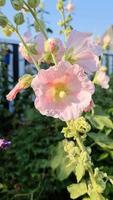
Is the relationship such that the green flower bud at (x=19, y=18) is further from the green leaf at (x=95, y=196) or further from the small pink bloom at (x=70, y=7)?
the small pink bloom at (x=70, y=7)

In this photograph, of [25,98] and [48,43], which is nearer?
[48,43]

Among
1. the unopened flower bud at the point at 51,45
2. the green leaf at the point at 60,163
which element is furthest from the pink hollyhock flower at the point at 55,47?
the green leaf at the point at 60,163

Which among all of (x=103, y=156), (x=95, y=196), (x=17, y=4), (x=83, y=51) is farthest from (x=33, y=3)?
(x=103, y=156)

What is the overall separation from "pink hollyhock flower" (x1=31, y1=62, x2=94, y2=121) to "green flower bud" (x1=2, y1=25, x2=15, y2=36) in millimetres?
220

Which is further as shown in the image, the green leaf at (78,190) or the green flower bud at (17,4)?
the green leaf at (78,190)

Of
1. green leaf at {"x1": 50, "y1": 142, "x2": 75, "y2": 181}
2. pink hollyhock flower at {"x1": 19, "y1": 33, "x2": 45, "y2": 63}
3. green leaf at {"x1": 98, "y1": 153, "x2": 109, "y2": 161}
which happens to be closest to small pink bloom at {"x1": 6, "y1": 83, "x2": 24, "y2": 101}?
pink hollyhock flower at {"x1": 19, "y1": 33, "x2": 45, "y2": 63}

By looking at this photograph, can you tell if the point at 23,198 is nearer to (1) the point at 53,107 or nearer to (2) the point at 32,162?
(2) the point at 32,162

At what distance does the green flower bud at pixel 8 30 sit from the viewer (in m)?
1.47

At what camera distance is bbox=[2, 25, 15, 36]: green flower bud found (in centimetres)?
147

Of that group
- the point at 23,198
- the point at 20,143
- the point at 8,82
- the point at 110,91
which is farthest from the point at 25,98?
the point at 23,198

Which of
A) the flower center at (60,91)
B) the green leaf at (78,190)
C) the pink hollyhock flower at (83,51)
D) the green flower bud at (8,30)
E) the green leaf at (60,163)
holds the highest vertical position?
the green flower bud at (8,30)

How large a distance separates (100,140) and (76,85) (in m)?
1.16

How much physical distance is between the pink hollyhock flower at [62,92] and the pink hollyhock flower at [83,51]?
0.07 m

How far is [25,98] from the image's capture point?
5113mm
